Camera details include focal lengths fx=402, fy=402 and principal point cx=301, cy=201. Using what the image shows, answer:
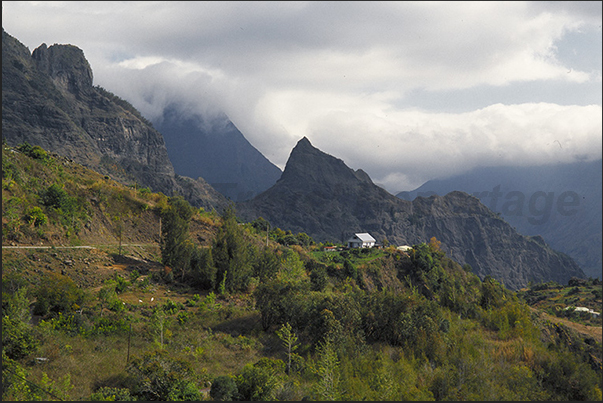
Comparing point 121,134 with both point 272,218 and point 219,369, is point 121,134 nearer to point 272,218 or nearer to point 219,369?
point 272,218

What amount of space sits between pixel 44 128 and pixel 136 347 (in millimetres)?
142880

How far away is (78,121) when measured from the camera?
518 feet

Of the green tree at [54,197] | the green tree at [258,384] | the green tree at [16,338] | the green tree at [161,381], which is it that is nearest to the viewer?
the green tree at [161,381]

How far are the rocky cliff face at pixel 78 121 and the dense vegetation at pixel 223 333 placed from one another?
100 meters

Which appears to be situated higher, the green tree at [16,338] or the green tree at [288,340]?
the green tree at [16,338]

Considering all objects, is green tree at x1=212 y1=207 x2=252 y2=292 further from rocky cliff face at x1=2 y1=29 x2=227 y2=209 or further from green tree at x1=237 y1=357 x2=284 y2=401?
rocky cliff face at x1=2 y1=29 x2=227 y2=209

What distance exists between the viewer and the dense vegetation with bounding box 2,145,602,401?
16.8 meters

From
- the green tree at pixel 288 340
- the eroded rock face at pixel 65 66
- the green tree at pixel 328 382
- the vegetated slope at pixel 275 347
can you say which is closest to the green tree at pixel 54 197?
the vegetated slope at pixel 275 347

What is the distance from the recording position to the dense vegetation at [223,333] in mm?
16797

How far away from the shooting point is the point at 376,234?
190875mm

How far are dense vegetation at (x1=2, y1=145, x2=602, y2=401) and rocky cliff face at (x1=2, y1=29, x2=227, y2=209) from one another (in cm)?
10048

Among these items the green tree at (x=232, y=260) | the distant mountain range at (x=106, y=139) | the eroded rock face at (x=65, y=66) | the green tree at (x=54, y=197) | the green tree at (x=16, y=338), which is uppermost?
the eroded rock face at (x=65, y=66)

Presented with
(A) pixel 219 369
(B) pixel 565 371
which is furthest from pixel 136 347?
(B) pixel 565 371

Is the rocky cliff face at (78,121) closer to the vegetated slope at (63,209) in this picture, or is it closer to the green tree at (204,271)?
the vegetated slope at (63,209)
